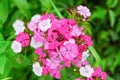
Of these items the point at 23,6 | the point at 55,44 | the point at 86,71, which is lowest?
the point at 86,71

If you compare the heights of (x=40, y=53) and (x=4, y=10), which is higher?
(x=4, y=10)

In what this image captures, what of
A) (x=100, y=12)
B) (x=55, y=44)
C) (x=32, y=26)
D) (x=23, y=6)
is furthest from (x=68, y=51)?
(x=100, y=12)

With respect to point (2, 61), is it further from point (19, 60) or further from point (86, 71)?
point (86, 71)

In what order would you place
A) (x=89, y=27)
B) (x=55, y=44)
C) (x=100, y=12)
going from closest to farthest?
(x=55, y=44) < (x=89, y=27) < (x=100, y=12)

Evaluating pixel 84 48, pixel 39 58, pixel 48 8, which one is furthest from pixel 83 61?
pixel 48 8

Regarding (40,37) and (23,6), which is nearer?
(40,37)

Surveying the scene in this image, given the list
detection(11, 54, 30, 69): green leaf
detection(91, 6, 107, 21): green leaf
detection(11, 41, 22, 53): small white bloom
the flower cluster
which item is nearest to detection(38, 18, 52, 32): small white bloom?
the flower cluster

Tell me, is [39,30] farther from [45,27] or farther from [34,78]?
[34,78]

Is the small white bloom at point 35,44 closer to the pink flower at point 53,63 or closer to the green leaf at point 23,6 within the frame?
the pink flower at point 53,63

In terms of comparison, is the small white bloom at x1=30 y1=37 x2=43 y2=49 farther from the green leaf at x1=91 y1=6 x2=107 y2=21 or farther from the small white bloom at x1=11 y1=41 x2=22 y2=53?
the green leaf at x1=91 y1=6 x2=107 y2=21
